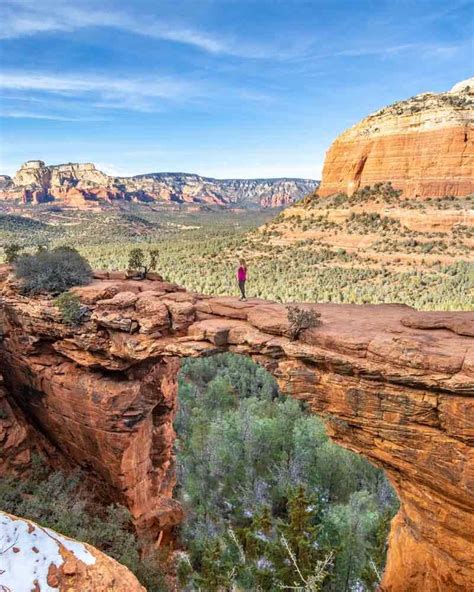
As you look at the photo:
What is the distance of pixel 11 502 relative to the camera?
10742mm

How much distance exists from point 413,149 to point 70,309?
58833 mm

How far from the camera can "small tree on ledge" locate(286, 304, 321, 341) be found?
380 inches

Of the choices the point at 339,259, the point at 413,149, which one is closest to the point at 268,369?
the point at 339,259

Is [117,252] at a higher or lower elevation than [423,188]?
lower

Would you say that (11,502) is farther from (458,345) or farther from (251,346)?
→ (458,345)

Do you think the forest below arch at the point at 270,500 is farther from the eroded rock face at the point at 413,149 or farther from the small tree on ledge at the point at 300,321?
the eroded rock face at the point at 413,149

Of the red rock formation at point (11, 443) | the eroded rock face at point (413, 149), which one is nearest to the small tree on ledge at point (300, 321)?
the red rock formation at point (11, 443)

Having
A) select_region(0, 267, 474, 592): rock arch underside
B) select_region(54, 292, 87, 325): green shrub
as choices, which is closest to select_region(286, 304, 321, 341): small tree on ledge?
select_region(0, 267, 474, 592): rock arch underside

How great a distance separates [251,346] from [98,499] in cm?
830

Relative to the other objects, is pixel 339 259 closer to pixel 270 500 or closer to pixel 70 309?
pixel 270 500

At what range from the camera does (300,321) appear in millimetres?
9641

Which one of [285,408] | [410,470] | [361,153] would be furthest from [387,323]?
[361,153]

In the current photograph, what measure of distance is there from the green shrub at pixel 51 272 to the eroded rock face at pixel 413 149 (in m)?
54.2

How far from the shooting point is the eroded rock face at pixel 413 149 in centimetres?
5397
